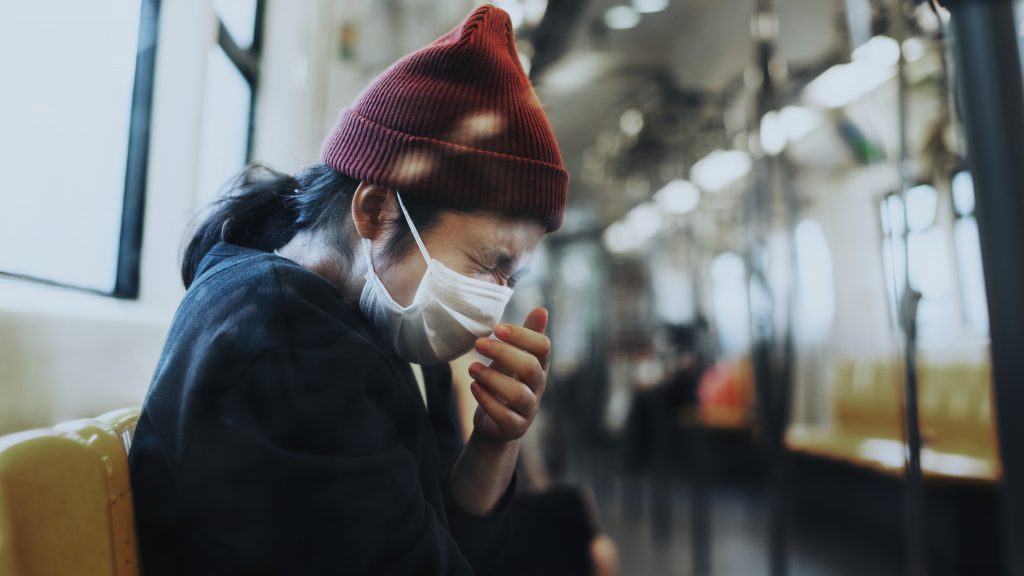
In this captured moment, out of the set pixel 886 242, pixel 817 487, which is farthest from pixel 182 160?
pixel 817 487

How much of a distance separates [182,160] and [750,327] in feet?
6.43

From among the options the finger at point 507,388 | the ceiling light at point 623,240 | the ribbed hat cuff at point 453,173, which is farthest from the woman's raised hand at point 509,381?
the ceiling light at point 623,240

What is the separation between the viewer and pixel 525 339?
563 millimetres

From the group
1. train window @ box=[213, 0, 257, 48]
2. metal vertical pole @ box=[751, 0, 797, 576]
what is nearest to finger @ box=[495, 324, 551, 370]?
train window @ box=[213, 0, 257, 48]

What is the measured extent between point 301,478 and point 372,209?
240 millimetres

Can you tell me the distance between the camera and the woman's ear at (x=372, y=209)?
1.87ft

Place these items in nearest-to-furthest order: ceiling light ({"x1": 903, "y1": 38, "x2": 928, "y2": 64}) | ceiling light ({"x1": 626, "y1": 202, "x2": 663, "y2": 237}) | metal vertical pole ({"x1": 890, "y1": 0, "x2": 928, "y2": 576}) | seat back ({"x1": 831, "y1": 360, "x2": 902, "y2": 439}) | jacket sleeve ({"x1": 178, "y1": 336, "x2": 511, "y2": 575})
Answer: jacket sleeve ({"x1": 178, "y1": 336, "x2": 511, "y2": 575}) < metal vertical pole ({"x1": 890, "y1": 0, "x2": 928, "y2": 576}) < ceiling light ({"x1": 903, "y1": 38, "x2": 928, "y2": 64}) < ceiling light ({"x1": 626, "y1": 202, "x2": 663, "y2": 237}) < seat back ({"x1": 831, "y1": 360, "x2": 902, "y2": 439})

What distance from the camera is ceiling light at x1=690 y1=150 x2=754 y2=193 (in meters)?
2.78

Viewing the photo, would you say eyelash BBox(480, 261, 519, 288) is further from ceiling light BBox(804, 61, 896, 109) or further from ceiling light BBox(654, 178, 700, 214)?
ceiling light BBox(654, 178, 700, 214)

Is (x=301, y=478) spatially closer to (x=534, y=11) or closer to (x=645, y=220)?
(x=534, y=11)

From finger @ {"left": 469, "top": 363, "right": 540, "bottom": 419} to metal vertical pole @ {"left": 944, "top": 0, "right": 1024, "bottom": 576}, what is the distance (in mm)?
311

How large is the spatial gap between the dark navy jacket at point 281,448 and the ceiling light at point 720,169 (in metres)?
2.47

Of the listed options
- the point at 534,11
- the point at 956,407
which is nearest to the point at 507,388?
the point at 534,11

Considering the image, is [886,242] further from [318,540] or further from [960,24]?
[318,540]
